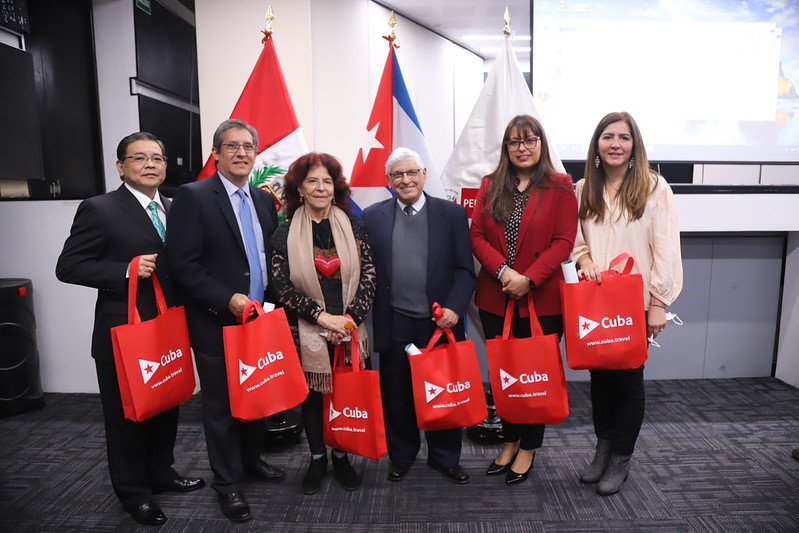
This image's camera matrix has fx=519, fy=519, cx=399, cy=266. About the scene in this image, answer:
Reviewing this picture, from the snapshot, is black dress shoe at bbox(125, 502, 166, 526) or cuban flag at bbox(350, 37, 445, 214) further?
cuban flag at bbox(350, 37, 445, 214)

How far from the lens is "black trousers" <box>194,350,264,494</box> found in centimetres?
203

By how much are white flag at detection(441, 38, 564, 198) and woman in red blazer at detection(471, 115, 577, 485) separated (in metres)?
0.58

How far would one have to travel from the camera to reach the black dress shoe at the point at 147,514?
78.5 inches

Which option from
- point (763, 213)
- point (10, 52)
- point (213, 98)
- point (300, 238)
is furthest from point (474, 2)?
point (300, 238)

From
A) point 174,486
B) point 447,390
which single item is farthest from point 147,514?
point 447,390

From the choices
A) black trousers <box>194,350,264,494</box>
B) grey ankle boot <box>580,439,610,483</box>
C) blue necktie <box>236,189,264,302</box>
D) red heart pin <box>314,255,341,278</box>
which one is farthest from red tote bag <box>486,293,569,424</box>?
black trousers <box>194,350,264,494</box>

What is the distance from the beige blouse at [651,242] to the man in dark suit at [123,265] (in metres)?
1.73

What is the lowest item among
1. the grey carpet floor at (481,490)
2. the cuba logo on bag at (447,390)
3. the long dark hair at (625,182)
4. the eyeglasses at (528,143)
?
the grey carpet floor at (481,490)

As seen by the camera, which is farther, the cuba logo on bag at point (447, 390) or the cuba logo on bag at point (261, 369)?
the cuba logo on bag at point (447, 390)

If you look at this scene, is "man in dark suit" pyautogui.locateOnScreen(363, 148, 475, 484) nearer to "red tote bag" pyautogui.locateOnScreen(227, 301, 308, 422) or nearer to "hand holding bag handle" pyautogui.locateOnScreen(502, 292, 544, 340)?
"hand holding bag handle" pyautogui.locateOnScreen(502, 292, 544, 340)

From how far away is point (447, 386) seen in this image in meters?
2.07

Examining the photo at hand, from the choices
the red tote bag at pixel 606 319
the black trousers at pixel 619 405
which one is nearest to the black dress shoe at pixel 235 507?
the red tote bag at pixel 606 319

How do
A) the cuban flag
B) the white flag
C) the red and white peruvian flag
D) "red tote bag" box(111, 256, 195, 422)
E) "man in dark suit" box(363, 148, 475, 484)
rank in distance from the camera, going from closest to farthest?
"red tote bag" box(111, 256, 195, 422) → "man in dark suit" box(363, 148, 475, 484) → the white flag → the red and white peruvian flag → the cuban flag

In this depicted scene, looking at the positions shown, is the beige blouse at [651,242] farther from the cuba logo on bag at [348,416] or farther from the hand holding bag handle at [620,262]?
the cuba logo on bag at [348,416]
